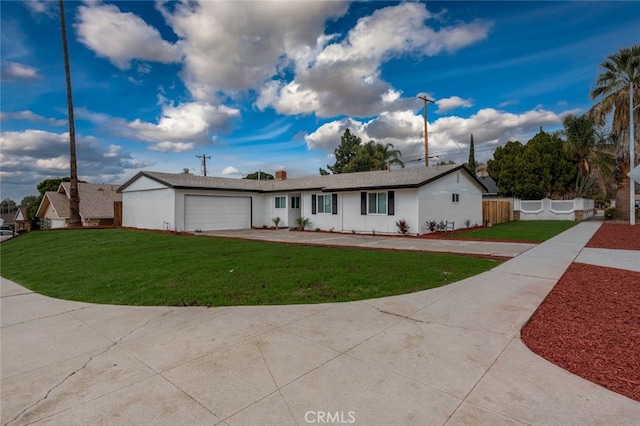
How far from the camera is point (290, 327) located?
13.1 feet

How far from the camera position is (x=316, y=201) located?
1973 centimetres

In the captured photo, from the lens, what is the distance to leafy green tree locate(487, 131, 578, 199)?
27.8 meters

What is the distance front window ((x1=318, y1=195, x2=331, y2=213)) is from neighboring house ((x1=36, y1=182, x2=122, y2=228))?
20.2 meters

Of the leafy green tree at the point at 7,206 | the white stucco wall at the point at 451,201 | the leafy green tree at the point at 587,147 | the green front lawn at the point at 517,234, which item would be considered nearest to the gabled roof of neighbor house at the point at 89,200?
the white stucco wall at the point at 451,201

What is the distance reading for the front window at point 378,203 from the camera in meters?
16.8

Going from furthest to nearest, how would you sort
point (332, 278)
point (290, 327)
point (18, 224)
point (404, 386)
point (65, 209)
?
1. point (65, 209)
2. point (18, 224)
3. point (332, 278)
4. point (290, 327)
5. point (404, 386)

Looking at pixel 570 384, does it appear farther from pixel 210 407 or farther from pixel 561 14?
pixel 561 14

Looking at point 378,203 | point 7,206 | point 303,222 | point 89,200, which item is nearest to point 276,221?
point 303,222

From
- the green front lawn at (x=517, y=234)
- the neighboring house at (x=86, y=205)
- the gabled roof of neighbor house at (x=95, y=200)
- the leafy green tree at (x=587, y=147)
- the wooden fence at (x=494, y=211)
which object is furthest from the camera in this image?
the gabled roof of neighbor house at (x=95, y=200)

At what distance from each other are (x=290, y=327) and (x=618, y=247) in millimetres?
12627

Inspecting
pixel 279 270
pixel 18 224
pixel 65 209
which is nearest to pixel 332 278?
pixel 279 270

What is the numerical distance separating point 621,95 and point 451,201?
51.8 feet

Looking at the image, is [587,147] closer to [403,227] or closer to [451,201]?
[451,201]

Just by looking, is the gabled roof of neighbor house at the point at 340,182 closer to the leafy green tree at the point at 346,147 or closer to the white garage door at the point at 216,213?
the white garage door at the point at 216,213
